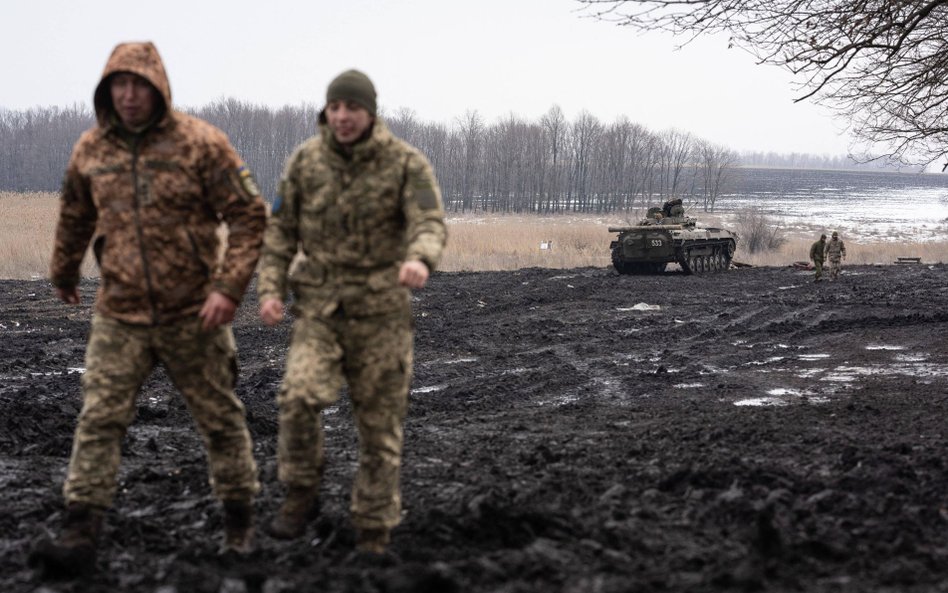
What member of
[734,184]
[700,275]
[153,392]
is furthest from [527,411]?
[734,184]

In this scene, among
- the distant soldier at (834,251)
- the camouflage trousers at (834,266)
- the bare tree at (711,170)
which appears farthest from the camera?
the bare tree at (711,170)

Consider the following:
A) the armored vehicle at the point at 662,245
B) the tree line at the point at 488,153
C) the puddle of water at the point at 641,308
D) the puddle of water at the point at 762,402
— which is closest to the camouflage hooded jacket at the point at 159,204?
the puddle of water at the point at 762,402

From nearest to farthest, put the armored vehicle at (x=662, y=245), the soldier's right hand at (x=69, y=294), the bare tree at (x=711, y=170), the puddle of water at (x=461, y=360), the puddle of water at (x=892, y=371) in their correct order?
the soldier's right hand at (x=69, y=294), the puddle of water at (x=892, y=371), the puddle of water at (x=461, y=360), the armored vehicle at (x=662, y=245), the bare tree at (x=711, y=170)

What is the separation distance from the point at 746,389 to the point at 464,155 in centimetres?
9435

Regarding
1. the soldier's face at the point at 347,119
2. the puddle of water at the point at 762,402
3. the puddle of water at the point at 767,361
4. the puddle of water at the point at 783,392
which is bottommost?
the puddle of water at the point at 767,361

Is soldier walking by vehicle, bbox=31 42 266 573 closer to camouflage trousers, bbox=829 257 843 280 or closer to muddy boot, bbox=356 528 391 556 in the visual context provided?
muddy boot, bbox=356 528 391 556

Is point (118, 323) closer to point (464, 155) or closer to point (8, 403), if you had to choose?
point (8, 403)

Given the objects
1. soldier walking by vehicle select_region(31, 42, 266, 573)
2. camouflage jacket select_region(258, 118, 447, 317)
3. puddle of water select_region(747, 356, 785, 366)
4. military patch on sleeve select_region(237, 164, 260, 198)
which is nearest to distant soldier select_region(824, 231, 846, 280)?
puddle of water select_region(747, 356, 785, 366)

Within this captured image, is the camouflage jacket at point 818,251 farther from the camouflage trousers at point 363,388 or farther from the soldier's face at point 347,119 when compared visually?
the soldier's face at point 347,119

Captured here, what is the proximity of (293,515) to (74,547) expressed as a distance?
789mm

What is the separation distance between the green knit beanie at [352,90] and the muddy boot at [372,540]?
1547 mm

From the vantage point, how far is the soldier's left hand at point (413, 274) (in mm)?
3467

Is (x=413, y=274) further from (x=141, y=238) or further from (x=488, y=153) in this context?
(x=488, y=153)

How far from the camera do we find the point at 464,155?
102438mm
